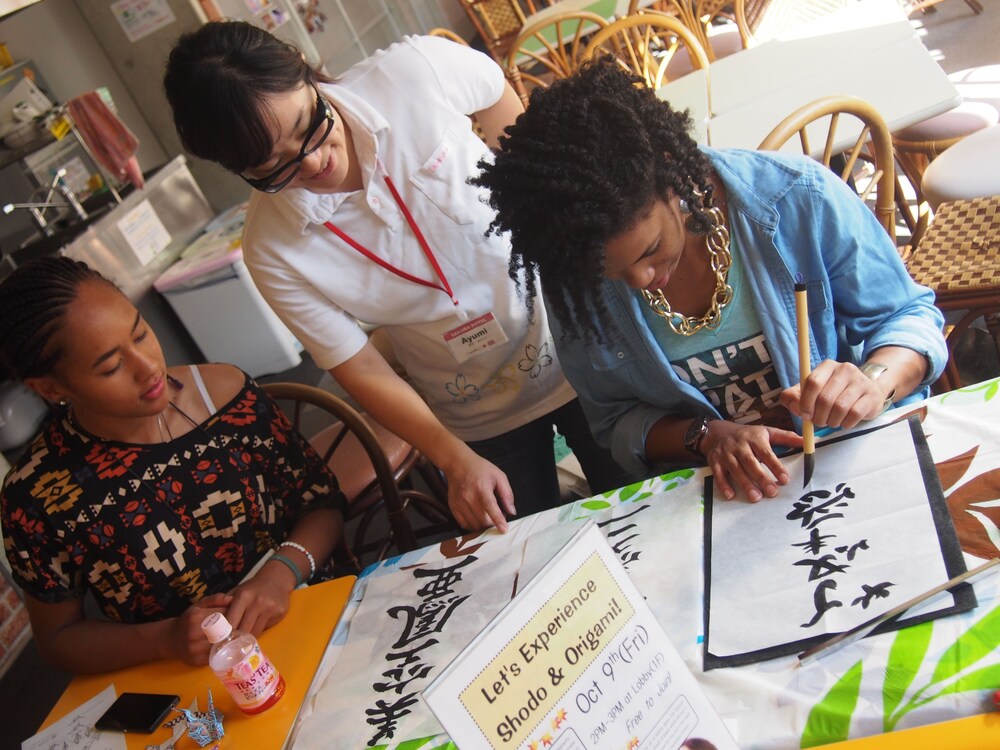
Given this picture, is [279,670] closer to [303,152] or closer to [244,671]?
[244,671]

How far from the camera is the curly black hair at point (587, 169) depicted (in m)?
0.98

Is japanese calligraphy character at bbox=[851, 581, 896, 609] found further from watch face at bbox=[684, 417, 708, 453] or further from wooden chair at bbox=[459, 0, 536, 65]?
wooden chair at bbox=[459, 0, 536, 65]

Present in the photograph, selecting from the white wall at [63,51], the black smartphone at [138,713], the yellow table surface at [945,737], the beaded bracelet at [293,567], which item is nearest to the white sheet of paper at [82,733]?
the black smartphone at [138,713]

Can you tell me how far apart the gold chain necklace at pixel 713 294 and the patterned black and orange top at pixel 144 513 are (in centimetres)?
76

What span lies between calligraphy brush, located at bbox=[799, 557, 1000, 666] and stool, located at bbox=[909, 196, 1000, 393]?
0.85 m

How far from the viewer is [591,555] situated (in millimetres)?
699

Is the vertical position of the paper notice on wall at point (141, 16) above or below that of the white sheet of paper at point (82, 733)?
above

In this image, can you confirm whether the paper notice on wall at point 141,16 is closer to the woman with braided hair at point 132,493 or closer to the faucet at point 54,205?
the faucet at point 54,205

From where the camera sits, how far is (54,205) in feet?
11.4

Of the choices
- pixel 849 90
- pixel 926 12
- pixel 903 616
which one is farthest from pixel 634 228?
pixel 926 12

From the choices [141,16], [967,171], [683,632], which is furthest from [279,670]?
[141,16]

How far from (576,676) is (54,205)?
11.9ft

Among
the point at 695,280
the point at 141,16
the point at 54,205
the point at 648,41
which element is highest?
the point at 141,16

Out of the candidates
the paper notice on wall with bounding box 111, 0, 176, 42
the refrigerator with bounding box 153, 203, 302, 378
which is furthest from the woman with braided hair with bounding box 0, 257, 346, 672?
the paper notice on wall with bounding box 111, 0, 176, 42
